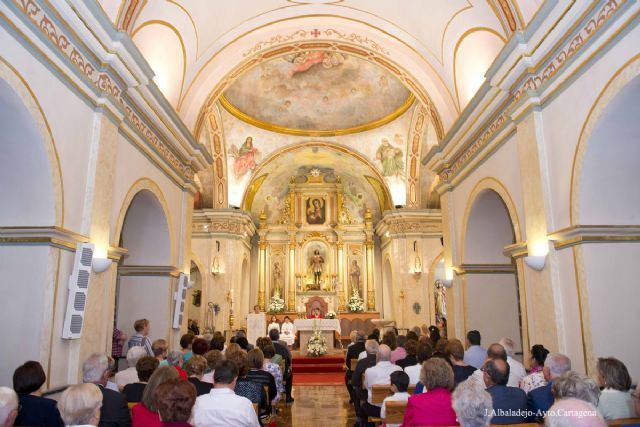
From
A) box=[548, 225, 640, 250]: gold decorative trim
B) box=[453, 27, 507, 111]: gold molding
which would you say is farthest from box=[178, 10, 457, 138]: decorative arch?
box=[548, 225, 640, 250]: gold decorative trim

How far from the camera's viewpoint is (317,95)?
17.1m

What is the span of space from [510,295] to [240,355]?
6.02 m

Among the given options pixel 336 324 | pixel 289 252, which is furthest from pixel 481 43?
pixel 289 252

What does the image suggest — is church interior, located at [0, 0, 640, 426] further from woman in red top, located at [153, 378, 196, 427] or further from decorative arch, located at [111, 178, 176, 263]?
woman in red top, located at [153, 378, 196, 427]

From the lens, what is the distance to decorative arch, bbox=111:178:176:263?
7.32 meters

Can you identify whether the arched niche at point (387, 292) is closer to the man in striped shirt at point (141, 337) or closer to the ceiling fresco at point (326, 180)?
the ceiling fresco at point (326, 180)

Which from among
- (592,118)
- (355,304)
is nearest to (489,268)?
(592,118)

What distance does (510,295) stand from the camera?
9531mm

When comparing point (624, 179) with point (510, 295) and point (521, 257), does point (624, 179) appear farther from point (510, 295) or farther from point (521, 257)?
point (510, 295)

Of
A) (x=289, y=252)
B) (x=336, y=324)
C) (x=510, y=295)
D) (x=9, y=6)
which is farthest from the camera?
(x=289, y=252)

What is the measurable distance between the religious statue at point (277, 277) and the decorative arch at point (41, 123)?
15827 millimetres

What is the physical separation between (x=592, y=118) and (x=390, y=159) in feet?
42.3

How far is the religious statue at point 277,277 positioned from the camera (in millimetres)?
21109

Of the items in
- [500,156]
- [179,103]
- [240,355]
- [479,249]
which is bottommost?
[240,355]
